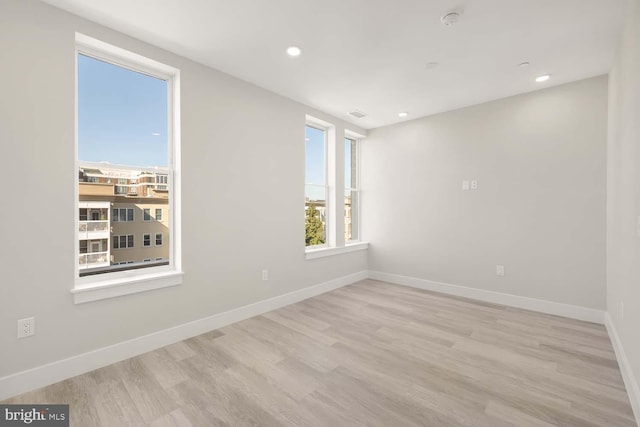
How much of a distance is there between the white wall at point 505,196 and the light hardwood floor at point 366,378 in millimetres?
746

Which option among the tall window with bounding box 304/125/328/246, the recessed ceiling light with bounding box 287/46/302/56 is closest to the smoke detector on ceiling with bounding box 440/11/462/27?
the recessed ceiling light with bounding box 287/46/302/56

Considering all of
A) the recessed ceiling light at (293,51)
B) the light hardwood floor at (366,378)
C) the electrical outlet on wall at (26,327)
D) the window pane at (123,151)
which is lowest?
the light hardwood floor at (366,378)

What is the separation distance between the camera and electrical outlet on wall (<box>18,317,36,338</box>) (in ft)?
6.32

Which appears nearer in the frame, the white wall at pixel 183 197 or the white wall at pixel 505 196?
the white wall at pixel 183 197

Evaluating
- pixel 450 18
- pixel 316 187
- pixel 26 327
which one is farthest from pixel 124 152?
pixel 450 18

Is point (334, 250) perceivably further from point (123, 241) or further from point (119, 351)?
point (119, 351)

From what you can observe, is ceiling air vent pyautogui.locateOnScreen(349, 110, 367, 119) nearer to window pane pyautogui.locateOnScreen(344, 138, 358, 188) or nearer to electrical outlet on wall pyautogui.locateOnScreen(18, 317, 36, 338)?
window pane pyautogui.locateOnScreen(344, 138, 358, 188)

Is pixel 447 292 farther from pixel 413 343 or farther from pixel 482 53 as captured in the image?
pixel 482 53

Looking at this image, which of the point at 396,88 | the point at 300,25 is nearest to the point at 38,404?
the point at 300,25

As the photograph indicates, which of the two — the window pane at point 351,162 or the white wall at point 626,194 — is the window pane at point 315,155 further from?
the white wall at point 626,194

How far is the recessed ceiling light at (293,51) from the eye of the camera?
2.59 meters

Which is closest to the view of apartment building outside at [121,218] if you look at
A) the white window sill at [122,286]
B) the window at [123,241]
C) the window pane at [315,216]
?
the window at [123,241]

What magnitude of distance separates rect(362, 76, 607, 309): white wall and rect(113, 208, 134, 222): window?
367 cm

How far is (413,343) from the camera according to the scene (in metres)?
2.68
